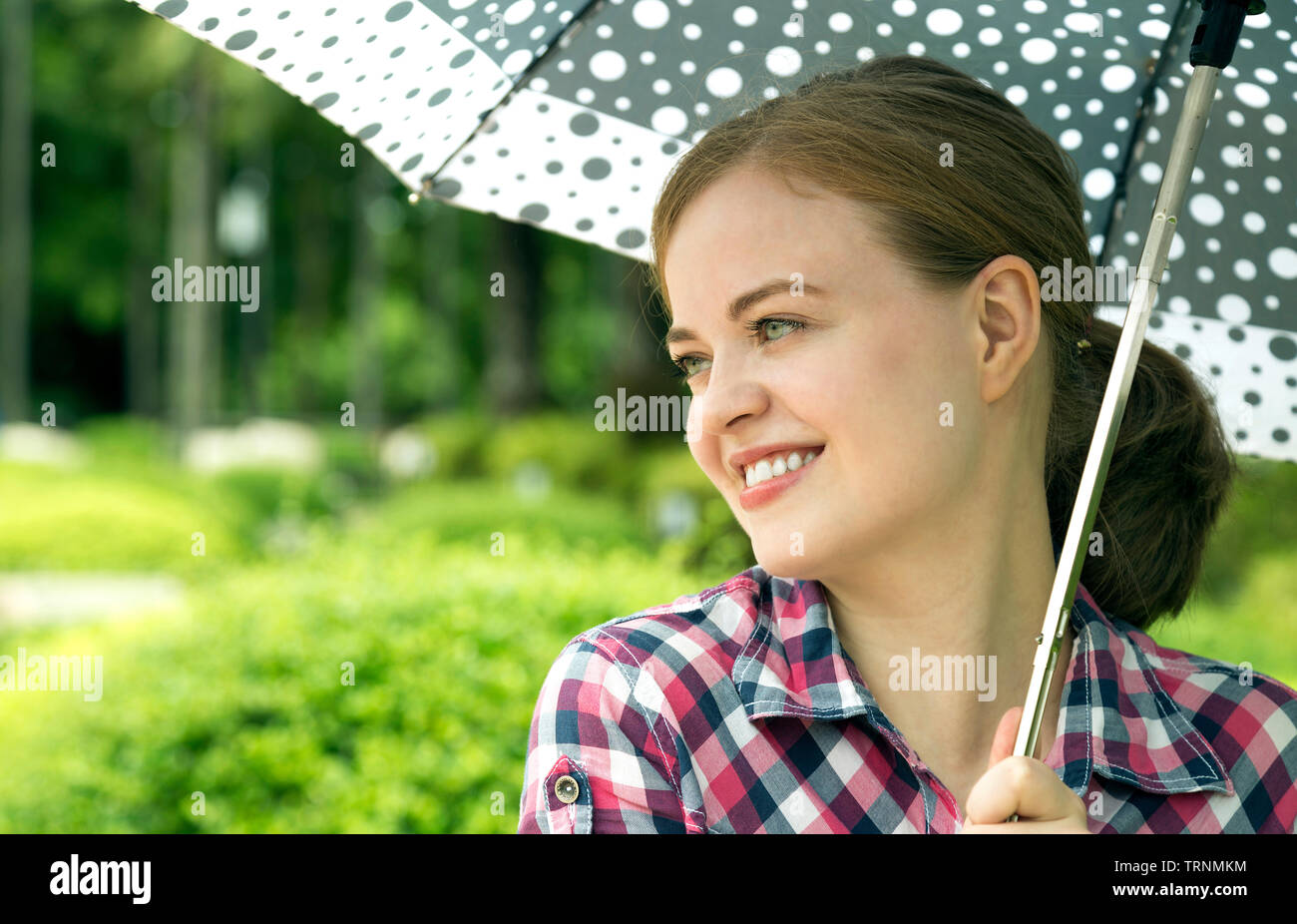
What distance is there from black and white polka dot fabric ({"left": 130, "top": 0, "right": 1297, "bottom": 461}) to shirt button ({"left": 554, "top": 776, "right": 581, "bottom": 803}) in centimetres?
116

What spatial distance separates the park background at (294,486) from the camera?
4480 mm

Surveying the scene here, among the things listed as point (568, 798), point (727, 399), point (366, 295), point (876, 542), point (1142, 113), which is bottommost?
point (568, 798)

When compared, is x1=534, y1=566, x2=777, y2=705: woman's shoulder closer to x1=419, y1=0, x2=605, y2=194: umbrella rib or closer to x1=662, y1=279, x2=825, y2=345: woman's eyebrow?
x1=662, y1=279, x2=825, y2=345: woman's eyebrow

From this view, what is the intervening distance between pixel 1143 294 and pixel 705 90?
0.99 meters

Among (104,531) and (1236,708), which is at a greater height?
(104,531)

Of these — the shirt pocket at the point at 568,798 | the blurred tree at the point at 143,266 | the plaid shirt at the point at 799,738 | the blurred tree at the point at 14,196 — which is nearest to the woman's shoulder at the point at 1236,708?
the plaid shirt at the point at 799,738

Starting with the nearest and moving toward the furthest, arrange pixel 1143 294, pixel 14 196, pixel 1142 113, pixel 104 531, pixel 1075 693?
pixel 1143 294 → pixel 1075 693 → pixel 1142 113 → pixel 104 531 → pixel 14 196

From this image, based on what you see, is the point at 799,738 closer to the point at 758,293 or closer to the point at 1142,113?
the point at 758,293

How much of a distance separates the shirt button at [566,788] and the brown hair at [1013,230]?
891mm

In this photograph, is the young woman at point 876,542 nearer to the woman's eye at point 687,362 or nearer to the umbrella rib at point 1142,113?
the woman's eye at point 687,362

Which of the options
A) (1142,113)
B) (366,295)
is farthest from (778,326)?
(366,295)

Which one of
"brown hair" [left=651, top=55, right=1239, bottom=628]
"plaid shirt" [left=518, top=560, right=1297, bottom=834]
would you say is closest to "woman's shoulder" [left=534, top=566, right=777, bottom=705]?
"plaid shirt" [left=518, top=560, right=1297, bottom=834]

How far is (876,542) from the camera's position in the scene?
6.07 feet
